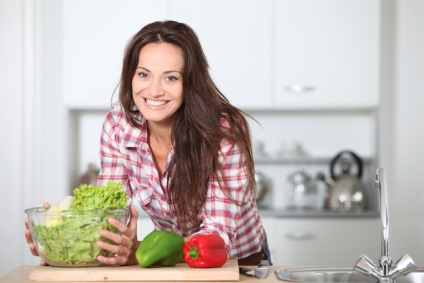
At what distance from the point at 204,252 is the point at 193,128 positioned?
0.53 metres

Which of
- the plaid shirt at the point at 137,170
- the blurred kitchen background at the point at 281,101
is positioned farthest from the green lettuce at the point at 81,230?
the blurred kitchen background at the point at 281,101

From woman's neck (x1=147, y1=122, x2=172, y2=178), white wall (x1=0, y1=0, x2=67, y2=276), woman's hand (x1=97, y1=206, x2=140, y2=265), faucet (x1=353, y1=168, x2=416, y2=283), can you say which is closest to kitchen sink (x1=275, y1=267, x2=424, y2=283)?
faucet (x1=353, y1=168, x2=416, y2=283)

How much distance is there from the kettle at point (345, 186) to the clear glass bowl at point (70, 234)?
2.63 metres

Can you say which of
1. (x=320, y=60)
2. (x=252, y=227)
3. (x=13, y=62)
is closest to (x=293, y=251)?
(x=320, y=60)

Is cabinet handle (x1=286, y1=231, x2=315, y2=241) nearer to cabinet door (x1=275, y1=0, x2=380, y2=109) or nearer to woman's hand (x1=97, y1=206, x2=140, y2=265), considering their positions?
cabinet door (x1=275, y1=0, x2=380, y2=109)

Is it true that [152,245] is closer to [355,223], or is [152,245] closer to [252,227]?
[252,227]

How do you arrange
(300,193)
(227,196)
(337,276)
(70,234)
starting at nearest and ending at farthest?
(70,234), (337,276), (227,196), (300,193)

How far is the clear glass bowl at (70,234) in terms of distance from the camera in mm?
1738

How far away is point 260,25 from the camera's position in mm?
4195

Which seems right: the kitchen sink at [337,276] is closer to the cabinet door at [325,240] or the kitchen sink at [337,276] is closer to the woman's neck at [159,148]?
the woman's neck at [159,148]

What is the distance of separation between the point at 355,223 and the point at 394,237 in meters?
0.44

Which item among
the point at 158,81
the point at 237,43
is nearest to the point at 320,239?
the point at 237,43

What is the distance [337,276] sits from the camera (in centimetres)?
200

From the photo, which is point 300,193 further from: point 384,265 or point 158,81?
point 384,265
